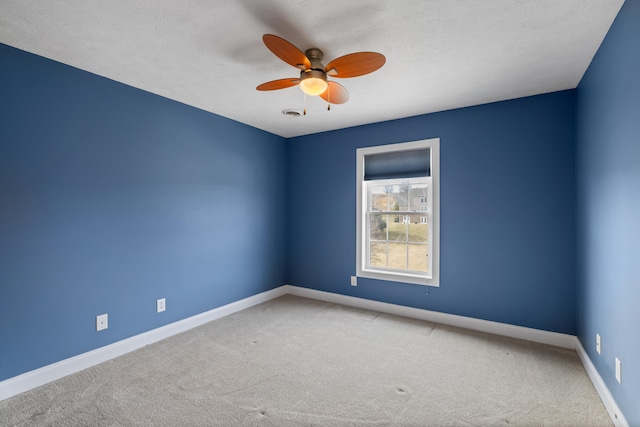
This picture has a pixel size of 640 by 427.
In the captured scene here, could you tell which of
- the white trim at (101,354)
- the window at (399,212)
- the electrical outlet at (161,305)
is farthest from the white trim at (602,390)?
the electrical outlet at (161,305)

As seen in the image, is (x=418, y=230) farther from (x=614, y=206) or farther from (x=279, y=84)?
(x=279, y=84)

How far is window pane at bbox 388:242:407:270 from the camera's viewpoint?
13.1ft

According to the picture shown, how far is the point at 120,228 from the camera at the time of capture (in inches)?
112

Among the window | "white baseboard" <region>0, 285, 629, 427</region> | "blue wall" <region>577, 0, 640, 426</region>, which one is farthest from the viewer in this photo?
the window

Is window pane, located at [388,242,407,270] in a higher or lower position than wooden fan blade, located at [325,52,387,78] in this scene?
lower

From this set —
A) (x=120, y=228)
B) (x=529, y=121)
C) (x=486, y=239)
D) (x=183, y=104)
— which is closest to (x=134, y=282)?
(x=120, y=228)

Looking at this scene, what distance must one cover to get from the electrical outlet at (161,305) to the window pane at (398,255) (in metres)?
2.71

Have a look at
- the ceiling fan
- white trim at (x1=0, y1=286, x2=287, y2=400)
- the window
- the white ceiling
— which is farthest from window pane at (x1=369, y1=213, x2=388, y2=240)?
the ceiling fan

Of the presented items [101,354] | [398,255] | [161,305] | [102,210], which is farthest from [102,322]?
[398,255]

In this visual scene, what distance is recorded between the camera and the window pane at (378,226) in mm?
4156

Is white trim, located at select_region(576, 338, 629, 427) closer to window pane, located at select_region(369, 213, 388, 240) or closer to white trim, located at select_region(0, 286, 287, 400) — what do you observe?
window pane, located at select_region(369, 213, 388, 240)

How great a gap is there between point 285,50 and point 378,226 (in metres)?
2.81

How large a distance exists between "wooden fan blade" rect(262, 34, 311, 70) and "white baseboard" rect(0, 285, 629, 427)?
2823 mm

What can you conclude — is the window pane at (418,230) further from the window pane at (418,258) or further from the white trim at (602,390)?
the white trim at (602,390)
